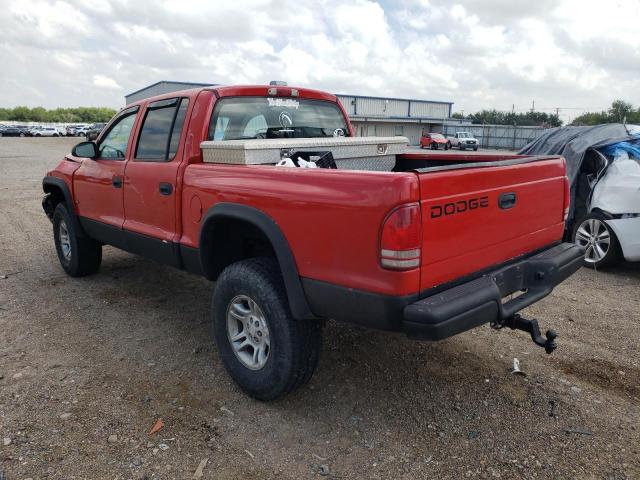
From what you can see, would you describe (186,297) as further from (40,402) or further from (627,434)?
(627,434)

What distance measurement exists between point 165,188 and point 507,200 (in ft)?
7.79

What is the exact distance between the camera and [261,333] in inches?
122

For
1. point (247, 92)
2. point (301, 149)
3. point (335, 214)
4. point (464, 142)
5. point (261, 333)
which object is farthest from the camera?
point (464, 142)

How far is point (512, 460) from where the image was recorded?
261cm

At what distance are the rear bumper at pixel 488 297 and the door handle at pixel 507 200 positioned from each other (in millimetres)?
349

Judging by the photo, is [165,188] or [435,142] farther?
[435,142]

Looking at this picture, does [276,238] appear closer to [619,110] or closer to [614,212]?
[614,212]

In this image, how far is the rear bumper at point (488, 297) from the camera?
7.72 feet

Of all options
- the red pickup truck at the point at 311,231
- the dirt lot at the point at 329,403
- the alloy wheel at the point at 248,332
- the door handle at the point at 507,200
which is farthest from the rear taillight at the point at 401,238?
the dirt lot at the point at 329,403

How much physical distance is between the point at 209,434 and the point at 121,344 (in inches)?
59.0

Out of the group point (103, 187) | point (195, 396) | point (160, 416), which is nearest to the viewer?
point (160, 416)

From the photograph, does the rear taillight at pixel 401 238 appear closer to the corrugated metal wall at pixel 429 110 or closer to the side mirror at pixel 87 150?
the side mirror at pixel 87 150

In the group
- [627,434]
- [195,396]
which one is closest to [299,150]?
[195,396]

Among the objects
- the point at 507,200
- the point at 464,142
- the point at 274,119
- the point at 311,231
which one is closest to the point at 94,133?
the point at 274,119
